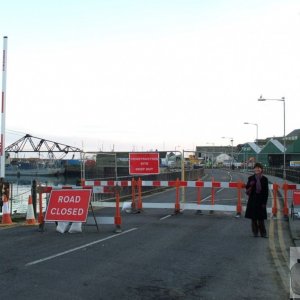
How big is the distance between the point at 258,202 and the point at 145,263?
4.53 meters

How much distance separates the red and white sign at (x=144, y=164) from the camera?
1964 cm

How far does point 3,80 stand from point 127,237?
6896 mm

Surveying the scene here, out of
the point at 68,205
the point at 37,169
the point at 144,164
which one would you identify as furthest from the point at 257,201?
the point at 37,169

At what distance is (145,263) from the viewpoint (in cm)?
857

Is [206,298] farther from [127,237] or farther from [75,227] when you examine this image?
[75,227]

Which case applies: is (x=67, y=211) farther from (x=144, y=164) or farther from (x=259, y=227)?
(x=144, y=164)

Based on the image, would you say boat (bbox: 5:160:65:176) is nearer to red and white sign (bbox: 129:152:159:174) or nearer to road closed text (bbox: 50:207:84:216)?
red and white sign (bbox: 129:152:159:174)

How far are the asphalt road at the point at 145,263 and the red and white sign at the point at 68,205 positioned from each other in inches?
18.8

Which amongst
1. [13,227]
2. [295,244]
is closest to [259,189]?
[295,244]

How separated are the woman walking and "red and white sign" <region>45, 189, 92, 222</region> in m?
4.18

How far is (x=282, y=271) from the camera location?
8055 millimetres

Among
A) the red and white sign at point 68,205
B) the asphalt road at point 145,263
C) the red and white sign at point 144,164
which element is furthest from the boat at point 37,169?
the asphalt road at point 145,263

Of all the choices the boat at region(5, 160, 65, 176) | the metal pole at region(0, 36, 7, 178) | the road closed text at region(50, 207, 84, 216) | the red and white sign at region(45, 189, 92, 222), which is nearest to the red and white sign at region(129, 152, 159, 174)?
the metal pole at region(0, 36, 7, 178)

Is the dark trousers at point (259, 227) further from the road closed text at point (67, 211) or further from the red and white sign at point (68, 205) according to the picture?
the road closed text at point (67, 211)
